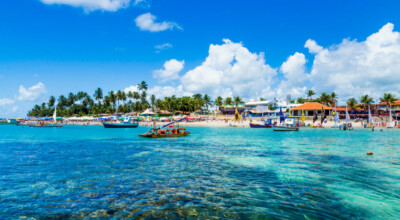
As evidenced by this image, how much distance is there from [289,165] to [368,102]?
104 metres

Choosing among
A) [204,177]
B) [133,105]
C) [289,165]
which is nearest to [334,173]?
[289,165]

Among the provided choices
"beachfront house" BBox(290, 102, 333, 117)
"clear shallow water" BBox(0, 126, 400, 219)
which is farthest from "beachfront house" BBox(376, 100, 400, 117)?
"clear shallow water" BBox(0, 126, 400, 219)

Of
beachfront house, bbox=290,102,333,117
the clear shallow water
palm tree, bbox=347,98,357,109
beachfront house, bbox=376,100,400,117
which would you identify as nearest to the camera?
the clear shallow water

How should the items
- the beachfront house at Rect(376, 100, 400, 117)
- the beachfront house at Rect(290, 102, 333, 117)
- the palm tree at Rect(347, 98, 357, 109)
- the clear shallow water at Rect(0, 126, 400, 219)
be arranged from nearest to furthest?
the clear shallow water at Rect(0, 126, 400, 219) < the beachfront house at Rect(290, 102, 333, 117) < the beachfront house at Rect(376, 100, 400, 117) < the palm tree at Rect(347, 98, 357, 109)

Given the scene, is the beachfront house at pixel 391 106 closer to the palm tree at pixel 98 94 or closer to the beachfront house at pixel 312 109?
the beachfront house at pixel 312 109

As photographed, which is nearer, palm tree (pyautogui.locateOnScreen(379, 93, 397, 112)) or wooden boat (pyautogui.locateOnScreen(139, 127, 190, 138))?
wooden boat (pyautogui.locateOnScreen(139, 127, 190, 138))

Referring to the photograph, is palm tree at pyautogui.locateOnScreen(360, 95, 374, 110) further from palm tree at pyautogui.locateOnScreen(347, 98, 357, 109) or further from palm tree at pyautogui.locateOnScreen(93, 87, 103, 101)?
palm tree at pyautogui.locateOnScreen(93, 87, 103, 101)

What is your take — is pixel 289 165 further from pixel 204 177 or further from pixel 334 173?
pixel 204 177

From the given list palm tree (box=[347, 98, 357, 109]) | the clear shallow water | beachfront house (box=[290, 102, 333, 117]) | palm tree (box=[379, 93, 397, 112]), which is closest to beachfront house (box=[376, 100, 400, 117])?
palm tree (box=[379, 93, 397, 112])

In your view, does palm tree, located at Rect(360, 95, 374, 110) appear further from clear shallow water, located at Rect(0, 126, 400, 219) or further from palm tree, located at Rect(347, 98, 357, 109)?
clear shallow water, located at Rect(0, 126, 400, 219)

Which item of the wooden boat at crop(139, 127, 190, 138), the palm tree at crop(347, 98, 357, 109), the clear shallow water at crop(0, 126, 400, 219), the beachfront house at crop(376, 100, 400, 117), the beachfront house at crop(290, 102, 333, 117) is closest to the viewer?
the clear shallow water at crop(0, 126, 400, 219)

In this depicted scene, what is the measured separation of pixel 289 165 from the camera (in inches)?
744

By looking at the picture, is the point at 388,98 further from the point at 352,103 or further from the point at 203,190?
the point at 203,190

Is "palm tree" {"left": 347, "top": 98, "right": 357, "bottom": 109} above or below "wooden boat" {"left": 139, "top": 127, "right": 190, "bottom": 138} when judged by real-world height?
above
